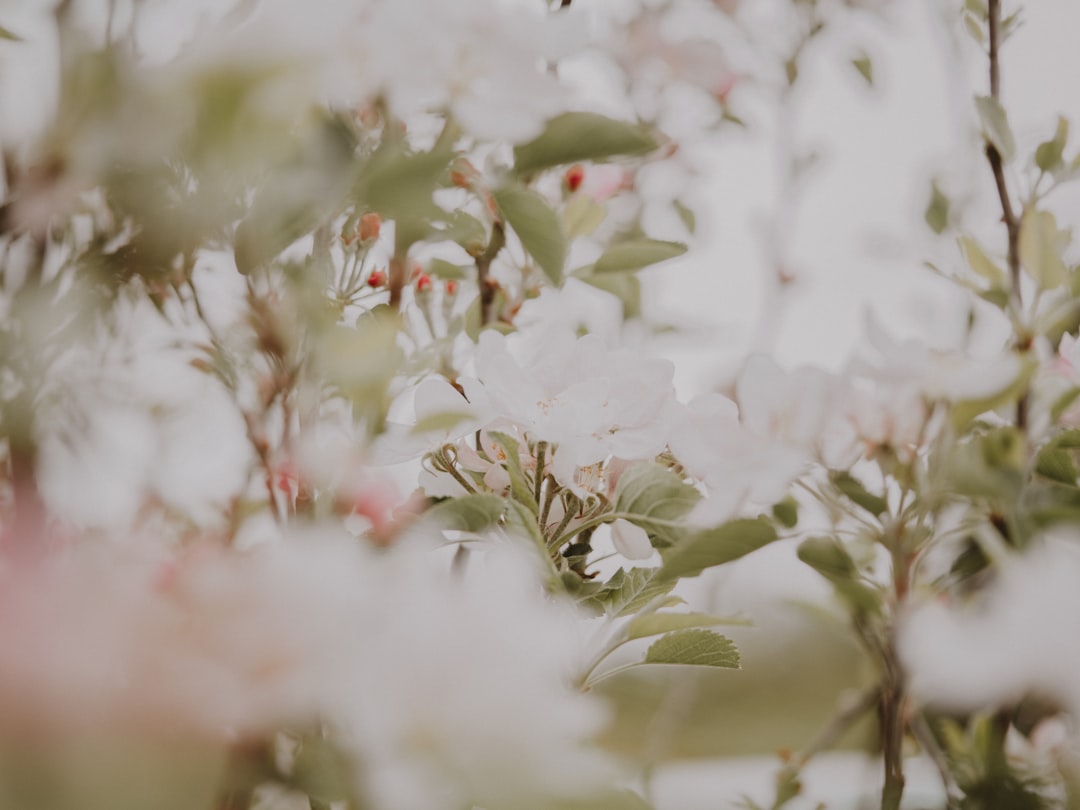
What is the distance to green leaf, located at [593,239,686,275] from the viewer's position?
53 centimetres

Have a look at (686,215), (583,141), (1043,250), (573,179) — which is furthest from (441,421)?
(686,215)

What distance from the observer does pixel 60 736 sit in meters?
0.15

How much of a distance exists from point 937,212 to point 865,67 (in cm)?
29

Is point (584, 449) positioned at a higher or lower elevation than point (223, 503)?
higher

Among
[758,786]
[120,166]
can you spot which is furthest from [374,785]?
[758,786]

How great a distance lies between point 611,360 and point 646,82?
2.24 feet

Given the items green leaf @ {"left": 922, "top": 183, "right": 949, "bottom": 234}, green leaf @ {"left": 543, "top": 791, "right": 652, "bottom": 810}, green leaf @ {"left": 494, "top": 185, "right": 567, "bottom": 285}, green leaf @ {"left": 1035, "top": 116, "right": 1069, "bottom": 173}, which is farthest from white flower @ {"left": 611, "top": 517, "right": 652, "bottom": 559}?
green leaf @ {"left": 922, "top": 183, "right": 949, "bottom": 234}

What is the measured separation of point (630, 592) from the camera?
A: 1.43ft

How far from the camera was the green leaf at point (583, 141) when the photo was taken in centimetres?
36

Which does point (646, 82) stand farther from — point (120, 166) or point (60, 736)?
point (60, 736)

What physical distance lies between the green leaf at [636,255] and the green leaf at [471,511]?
9.6 inches

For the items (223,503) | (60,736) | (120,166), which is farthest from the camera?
(223,503)

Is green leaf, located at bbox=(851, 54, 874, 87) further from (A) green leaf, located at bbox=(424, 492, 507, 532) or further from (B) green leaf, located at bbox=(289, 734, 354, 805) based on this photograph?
(B) green leaf, located at bbox=(289, 734, 354, 805)

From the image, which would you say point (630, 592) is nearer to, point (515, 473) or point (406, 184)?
point (515, 473)
